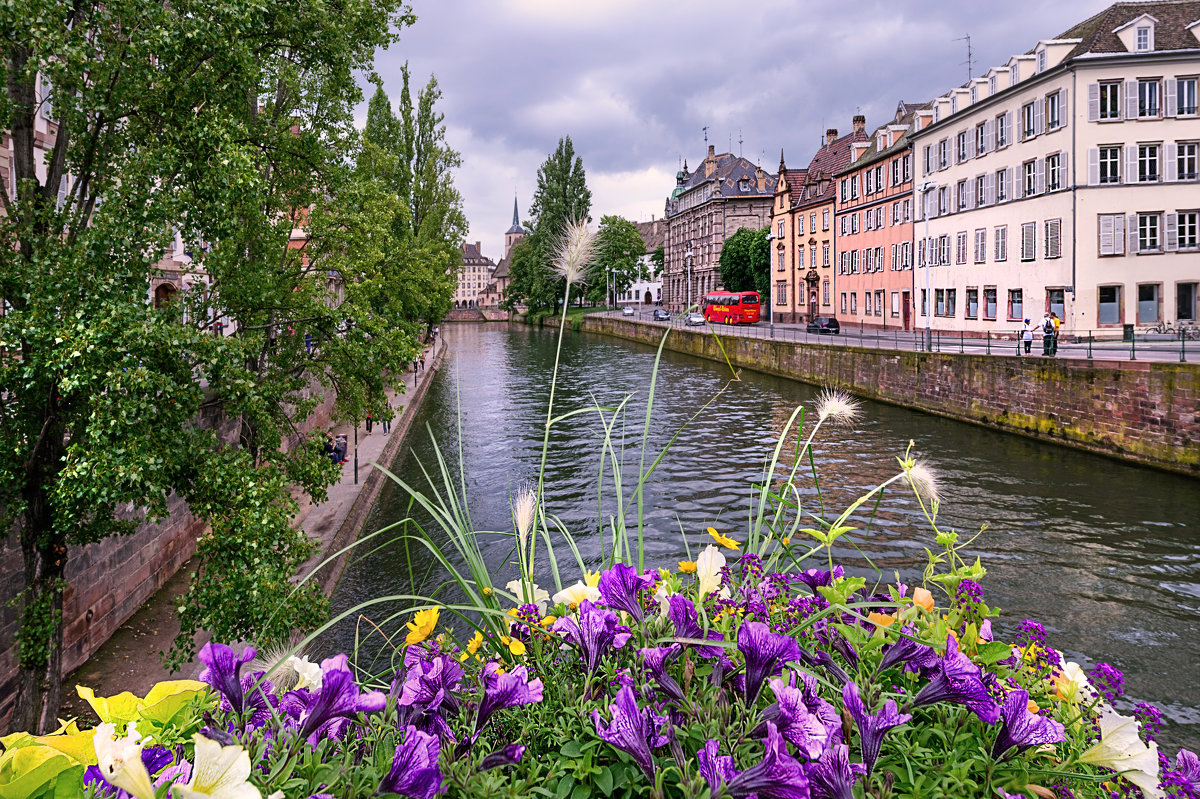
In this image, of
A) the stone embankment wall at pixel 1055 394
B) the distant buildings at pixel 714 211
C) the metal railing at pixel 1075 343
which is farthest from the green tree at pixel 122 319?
the distant buildings at pixel 714 211

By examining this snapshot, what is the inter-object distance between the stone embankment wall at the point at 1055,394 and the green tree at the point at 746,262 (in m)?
45.3

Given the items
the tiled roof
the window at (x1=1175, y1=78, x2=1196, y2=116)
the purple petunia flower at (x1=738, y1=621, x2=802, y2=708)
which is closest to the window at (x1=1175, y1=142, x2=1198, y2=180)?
the window at (x1=1175, y1=78, x2=1196, y2=116)

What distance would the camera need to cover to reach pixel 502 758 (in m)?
1.61

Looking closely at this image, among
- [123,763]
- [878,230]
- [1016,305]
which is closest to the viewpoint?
[123,763]

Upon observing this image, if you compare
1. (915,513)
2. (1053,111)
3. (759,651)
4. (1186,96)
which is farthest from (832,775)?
(1186,96)

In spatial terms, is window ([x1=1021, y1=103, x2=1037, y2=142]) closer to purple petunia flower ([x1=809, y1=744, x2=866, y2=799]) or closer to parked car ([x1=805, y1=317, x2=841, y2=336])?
parked car ([x1=805, y1=317, x2=841, y2=336])

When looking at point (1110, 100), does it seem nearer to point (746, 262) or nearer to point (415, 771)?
point (415, 771)

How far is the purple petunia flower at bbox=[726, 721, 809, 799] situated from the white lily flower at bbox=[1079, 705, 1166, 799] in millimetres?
635

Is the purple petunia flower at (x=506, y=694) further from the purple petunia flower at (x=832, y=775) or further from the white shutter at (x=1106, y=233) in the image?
the white shutter at (x=1106, y=233)

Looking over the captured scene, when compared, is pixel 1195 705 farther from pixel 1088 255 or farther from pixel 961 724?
pixel 1088 255

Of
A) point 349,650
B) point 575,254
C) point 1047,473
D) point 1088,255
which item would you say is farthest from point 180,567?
point 1088,255

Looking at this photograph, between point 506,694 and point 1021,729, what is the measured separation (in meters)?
0.99

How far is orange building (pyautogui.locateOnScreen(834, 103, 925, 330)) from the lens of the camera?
164ft

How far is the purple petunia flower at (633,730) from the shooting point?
61.2 inches
